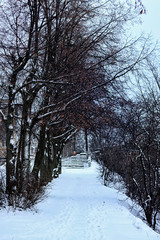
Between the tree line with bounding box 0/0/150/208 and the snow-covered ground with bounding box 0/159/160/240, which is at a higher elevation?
the tree line with bounding box 0/0/150/208

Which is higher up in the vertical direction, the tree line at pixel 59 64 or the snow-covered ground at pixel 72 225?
the tree line at pixel 59 64

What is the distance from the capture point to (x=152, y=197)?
34.4ft

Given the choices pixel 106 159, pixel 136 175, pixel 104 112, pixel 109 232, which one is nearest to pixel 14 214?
pixel 109 232

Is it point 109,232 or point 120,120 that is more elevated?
point 120,120

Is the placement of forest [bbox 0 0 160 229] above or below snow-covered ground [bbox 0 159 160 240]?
above

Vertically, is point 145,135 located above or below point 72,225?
above

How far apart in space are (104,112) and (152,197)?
11.7 ft

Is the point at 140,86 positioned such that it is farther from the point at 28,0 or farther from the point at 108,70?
the point at 28,0

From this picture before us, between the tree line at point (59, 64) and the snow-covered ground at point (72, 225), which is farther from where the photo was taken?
the tree line at point (59, 64)

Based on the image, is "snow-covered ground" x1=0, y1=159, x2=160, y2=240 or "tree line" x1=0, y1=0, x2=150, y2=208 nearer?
"snow-covered ground" x1=0, y1=159, x2=160, y2=240

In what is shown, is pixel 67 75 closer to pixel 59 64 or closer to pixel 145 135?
pixel 59 64

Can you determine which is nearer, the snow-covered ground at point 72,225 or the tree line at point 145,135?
the snow-covered ground at point 72,225

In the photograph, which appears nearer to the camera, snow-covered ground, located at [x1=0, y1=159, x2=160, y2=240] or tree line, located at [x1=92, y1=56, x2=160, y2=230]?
snow-covered ground, located at [x1=0, y1=159, x2=160, y2=240]

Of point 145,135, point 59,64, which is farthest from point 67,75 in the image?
point 145,135
